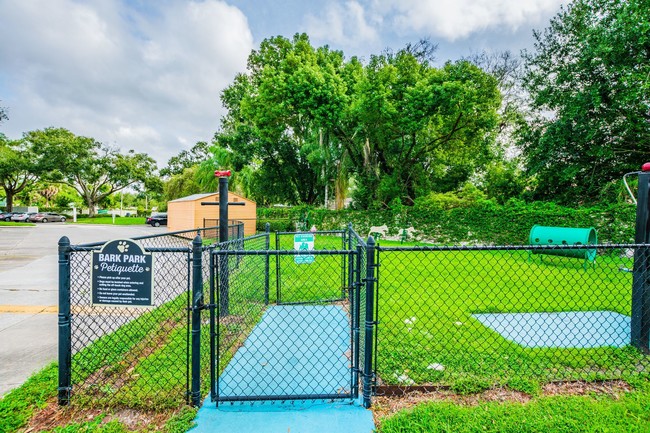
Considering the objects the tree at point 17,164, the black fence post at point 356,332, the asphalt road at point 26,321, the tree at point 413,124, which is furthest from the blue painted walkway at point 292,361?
the tree at point 17,164

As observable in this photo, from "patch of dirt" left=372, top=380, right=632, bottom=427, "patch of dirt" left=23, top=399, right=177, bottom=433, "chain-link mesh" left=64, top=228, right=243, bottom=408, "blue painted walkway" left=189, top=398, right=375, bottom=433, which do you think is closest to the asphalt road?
"chain-link mesh" left=64, top=228, right=243, bottom=408

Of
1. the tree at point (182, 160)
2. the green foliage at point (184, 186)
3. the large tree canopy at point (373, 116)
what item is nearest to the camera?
the large tree canopy at point (373, 116)

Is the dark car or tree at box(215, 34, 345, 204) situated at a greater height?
tree at box(215, 34, 345, 204)

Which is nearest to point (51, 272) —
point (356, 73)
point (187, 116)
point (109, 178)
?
point (356, 73)

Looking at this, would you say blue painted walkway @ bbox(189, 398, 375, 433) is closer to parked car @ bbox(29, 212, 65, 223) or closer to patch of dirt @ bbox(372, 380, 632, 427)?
patch of dirt @ bbox(372, 380, 632, 427)

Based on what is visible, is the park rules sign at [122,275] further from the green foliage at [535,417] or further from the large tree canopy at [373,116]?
the large tree canopy at [373,116]

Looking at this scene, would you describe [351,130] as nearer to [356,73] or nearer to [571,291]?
[356,73]

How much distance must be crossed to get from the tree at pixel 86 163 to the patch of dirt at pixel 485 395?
1688 inches

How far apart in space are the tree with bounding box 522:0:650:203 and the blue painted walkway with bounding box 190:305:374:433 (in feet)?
45.0

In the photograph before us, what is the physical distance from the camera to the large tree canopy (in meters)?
15.1

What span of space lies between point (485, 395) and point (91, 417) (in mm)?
A: 3020

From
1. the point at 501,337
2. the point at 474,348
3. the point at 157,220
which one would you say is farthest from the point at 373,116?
the point at 157,220

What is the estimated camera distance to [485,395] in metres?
2.50

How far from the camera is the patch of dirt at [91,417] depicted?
213 cm
